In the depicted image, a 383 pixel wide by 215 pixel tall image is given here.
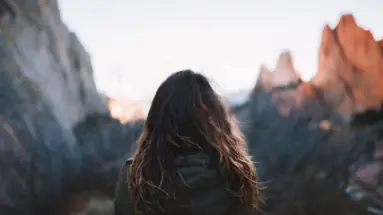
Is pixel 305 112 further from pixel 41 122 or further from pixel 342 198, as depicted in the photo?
pixel 41 122

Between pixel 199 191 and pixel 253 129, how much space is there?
340 centimetres

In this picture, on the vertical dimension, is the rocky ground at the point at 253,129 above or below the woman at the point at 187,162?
above

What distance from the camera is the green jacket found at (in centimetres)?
97

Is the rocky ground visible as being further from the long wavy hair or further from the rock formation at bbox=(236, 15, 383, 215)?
the long wavy hair

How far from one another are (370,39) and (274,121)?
121 centimetres

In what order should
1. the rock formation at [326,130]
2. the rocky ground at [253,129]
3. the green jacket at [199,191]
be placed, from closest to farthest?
the green jacket at [199,191], the rocky ground at [253,129], the rock formation at [326,130]

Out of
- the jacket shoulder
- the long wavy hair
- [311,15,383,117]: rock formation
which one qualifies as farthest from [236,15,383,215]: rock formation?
the jacket shoulder

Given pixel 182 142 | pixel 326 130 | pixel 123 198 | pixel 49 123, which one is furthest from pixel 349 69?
pixel 123 198

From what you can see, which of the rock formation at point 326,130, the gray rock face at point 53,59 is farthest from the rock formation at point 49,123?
the rock formation at point 326,130

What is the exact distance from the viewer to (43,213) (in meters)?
3.51

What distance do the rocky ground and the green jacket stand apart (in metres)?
2.55

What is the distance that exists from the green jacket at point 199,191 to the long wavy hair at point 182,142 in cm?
2

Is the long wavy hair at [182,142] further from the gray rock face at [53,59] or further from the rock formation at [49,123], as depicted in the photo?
the gray rock face at [53,59]

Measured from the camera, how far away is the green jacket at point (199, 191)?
967 millimetres
